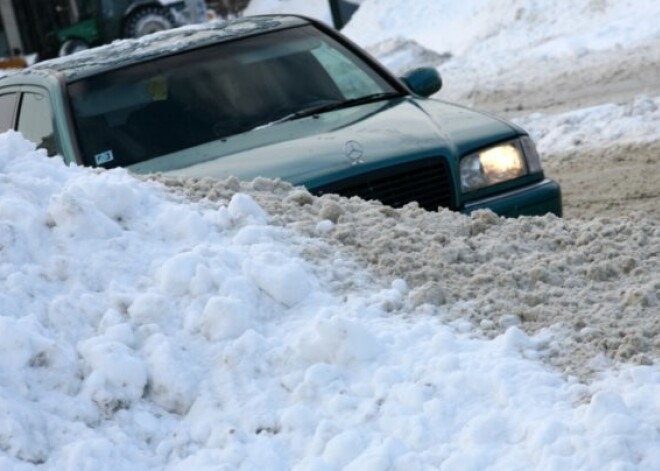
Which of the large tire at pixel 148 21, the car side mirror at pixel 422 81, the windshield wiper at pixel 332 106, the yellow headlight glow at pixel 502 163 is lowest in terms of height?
the large tire at pixel 148 21

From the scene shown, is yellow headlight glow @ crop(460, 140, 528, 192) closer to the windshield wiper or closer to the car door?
the windshield wiper

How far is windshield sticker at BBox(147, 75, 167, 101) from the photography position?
7320mm

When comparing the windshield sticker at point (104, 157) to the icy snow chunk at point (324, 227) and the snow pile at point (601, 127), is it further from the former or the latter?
the snow pile at point (601, 127)

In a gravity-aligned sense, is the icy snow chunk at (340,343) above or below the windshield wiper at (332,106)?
above

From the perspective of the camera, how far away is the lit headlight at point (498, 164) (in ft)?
22.1

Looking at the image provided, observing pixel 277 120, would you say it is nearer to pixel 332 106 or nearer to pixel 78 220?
pixel 332 106

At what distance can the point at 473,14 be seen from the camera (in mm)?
21625

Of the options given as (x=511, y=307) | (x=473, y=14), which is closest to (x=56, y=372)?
(x=511, y=307)

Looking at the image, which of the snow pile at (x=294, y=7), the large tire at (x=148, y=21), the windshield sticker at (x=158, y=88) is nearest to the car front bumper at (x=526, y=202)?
the windshield sticker at (x=158, y=88)

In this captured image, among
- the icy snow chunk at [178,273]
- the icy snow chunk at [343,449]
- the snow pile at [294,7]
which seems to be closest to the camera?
the icy snow chunk at [343,449]

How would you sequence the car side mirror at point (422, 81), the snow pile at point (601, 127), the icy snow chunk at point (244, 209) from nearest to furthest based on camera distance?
the icy snow chunk at point (244, 209) < the car side mirror at point (422, 81) < the snow pile at point (601, 127)

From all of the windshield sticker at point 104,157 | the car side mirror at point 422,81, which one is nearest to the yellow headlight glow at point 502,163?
the car side mirror at point 422,81

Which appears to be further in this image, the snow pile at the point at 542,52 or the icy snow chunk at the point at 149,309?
the snow pile at the point at 542,52

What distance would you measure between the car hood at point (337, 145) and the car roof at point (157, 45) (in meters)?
0.77
